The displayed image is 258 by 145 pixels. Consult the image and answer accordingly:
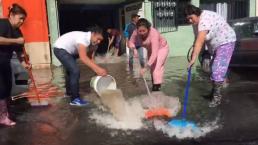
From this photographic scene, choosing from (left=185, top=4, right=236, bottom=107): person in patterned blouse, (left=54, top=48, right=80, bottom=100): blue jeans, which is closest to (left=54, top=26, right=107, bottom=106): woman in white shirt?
(left=54, top=48, right=80, bottom=100): blue jeans

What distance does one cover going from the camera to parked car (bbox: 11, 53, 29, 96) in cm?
734

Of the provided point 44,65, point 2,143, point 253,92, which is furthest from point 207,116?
point 44,65

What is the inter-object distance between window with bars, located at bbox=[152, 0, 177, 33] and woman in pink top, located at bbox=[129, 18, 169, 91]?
31.2 feet

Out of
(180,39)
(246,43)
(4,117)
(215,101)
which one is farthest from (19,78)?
(180,39)

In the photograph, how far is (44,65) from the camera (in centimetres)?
1574

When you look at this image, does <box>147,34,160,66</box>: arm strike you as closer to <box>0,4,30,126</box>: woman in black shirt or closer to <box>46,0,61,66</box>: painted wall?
<box>0,4,30,126</box>: woman in black shirt

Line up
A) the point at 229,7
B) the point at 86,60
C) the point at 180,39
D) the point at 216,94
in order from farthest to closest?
the point at 229,7, the point at 180,39, the point at 216,94, the point at 86,60

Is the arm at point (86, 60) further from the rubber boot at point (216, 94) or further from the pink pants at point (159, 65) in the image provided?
the rubber boot at point (216, 94)

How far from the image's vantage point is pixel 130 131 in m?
5.50

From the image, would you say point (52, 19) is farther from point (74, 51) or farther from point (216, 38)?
point (216, 38)

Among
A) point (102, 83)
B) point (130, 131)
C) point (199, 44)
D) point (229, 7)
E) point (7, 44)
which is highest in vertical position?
point (229, 7)

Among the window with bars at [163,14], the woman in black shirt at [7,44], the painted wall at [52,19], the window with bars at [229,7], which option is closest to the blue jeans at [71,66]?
the woman in black shirt at [7,44]

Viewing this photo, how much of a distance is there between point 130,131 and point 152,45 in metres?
2.31

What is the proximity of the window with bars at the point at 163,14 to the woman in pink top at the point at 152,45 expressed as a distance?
31.2 feet
